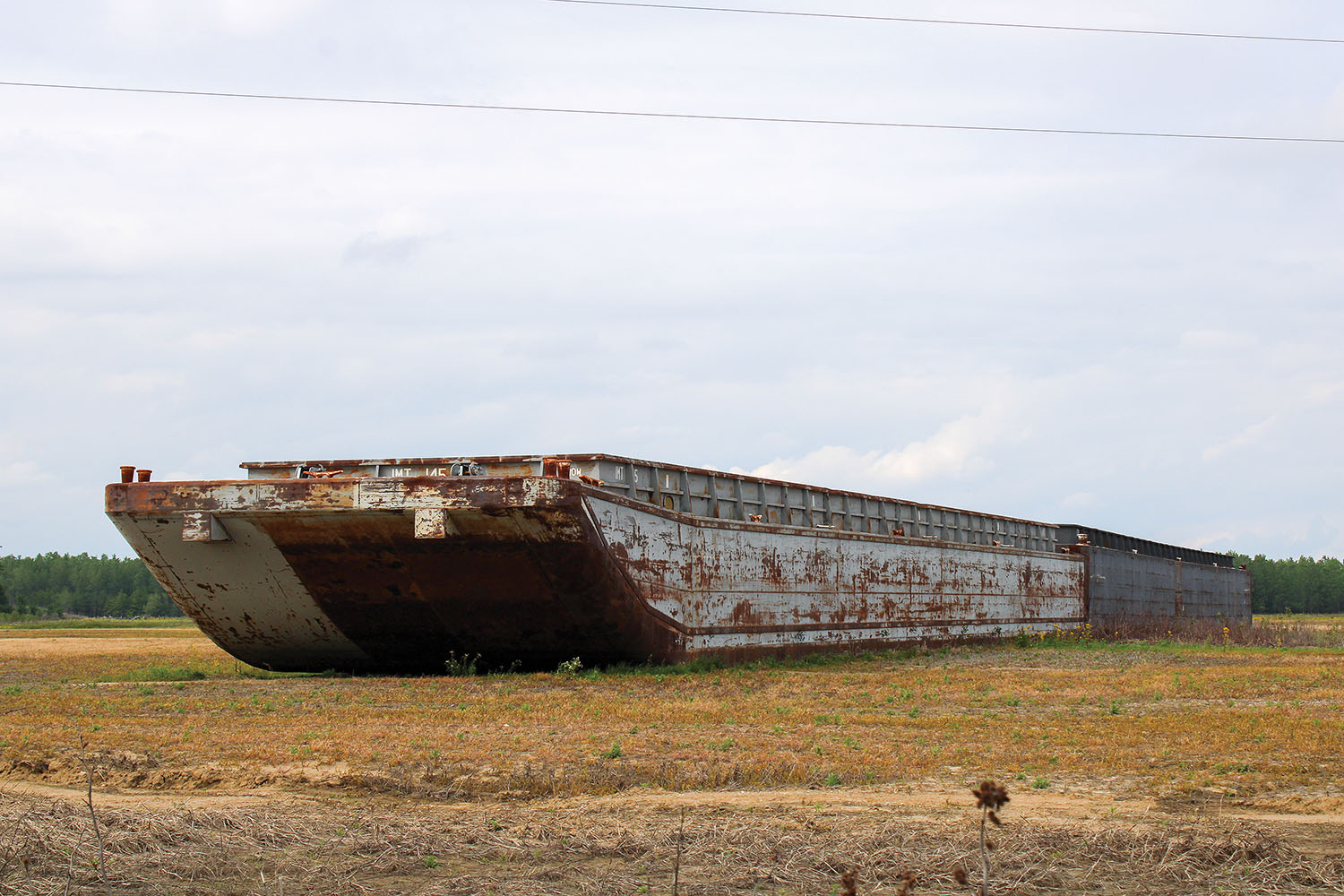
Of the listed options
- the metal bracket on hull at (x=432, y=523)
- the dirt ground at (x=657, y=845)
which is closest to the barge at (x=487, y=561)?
the metal bracket on hull at (x=432, y=523)

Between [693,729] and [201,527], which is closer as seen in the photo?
[693,729]

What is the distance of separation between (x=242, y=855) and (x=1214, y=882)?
15.4 feet

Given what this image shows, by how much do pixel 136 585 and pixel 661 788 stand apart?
120234 millimetres

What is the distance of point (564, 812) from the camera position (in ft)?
23.9

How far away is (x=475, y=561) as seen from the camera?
15984mm

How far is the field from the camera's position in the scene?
6.04 meters

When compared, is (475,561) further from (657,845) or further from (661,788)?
(657,845)

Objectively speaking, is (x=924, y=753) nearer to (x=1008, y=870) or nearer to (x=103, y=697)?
(x=1008, y=870)

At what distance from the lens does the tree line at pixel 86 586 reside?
102875 mm

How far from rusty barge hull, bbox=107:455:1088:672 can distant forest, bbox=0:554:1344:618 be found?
308 feet

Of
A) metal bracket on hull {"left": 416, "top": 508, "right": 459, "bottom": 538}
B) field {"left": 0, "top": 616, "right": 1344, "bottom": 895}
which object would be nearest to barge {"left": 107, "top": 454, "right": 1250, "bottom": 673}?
metal bracket on hull {"left": 416, "top": 508, "right": 459, "bottom": 538}

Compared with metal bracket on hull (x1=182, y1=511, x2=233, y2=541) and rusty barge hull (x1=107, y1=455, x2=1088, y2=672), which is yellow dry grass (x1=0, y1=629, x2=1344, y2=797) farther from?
metal bracket on hull (x1=182, y1=511, x2=233, y2=541)

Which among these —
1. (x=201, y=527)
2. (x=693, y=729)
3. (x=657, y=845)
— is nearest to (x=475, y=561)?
(x=201, y=527)

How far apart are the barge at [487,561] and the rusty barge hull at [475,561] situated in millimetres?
26
